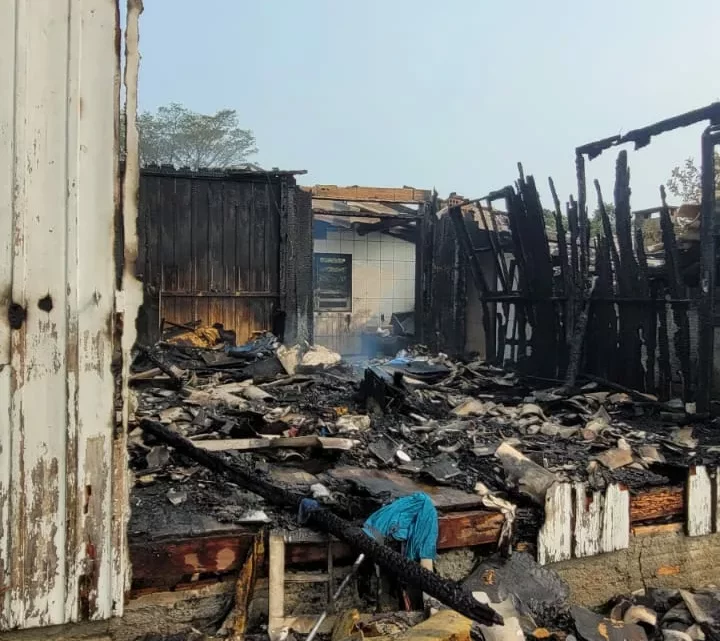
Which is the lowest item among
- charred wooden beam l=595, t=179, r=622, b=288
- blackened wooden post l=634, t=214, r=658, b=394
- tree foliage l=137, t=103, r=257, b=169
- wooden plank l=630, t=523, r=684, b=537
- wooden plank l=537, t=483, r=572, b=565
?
wooden plank l=630, t=523, r=684, b=537

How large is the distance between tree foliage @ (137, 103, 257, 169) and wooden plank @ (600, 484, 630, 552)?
28214mm

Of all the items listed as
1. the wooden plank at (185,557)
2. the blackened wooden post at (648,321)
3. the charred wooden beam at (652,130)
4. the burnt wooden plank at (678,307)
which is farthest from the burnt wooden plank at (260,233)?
the wooden plank at (185,557)

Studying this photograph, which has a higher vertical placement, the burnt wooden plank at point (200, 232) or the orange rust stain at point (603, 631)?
the burnt wooden plank at point (200, 232)

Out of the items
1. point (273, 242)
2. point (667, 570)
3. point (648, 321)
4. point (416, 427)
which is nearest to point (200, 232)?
point (273, 242)

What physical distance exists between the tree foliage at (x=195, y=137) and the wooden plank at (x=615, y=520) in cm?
2821

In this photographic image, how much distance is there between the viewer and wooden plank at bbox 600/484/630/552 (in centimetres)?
341

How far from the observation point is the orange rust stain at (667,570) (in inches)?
144

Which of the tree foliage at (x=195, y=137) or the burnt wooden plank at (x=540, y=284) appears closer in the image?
the burnt wooden plank at (x=540, y=284)

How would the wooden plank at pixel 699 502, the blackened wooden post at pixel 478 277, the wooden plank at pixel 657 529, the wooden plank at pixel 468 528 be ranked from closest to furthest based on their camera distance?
the wooden plank at pixel 468 528, the wooden plank at pixel 657 529, the wooden plank at pixel 699 502, the blackened wooden post at pixel 478 277

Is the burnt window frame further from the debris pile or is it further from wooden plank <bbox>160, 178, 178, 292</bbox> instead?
the debris pile

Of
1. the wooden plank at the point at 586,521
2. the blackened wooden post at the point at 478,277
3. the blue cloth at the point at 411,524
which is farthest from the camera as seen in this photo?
the blackened wooden post at the point at 478,277

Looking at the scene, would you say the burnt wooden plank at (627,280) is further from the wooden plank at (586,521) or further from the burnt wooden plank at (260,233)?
the burnt wooden plank at (260,233)

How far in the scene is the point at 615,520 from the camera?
11.3ft

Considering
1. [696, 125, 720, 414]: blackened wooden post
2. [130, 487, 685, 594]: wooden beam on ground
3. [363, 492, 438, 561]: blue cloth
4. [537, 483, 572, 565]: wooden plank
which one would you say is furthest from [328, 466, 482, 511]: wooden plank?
[696, 125, 720, 414]: blackened wooden post
